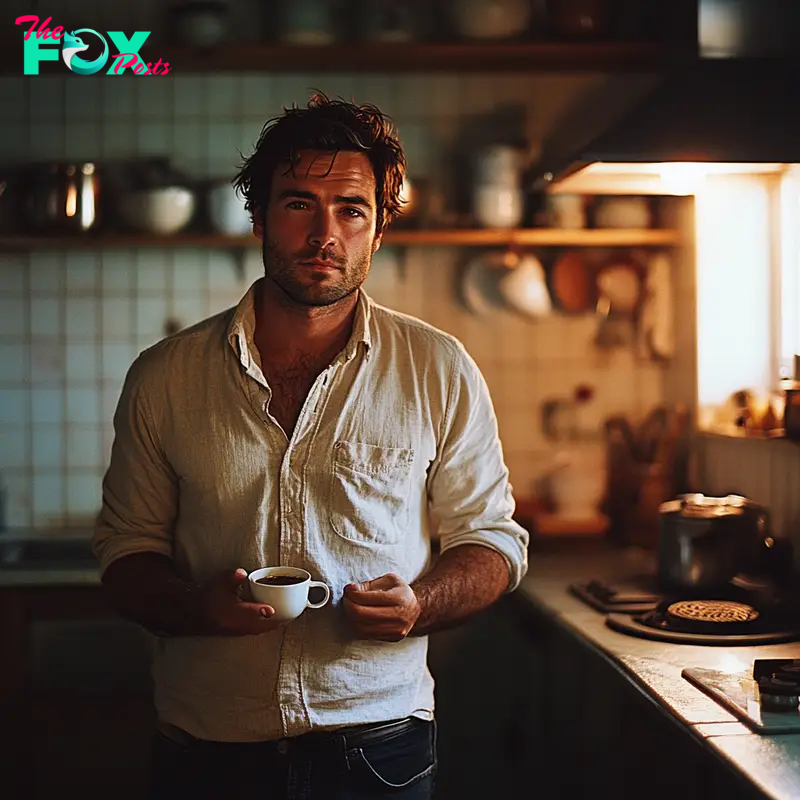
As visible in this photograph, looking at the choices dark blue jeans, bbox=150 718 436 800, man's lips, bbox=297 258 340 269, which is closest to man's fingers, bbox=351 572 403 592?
dark blue jeans, bbox=150 718 436 800

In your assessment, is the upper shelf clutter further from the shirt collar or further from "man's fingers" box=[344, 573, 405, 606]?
"man's fingers" box=[344, 573, 405, 606]

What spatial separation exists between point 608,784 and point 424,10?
2.20m

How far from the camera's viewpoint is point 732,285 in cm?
283

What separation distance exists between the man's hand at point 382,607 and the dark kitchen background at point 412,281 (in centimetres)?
122

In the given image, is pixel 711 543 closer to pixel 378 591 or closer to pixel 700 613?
pixel 700 613

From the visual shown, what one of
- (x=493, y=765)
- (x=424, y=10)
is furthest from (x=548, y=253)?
(x=493, y=765)

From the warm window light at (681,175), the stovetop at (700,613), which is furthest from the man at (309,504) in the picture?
the warm window light at (681,175)

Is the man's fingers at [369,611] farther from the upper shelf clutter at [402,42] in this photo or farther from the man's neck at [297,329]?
the upper shelf clutter at [402,42]

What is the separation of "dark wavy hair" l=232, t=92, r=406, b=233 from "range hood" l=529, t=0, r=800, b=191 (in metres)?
0.50

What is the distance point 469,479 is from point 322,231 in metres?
0.43

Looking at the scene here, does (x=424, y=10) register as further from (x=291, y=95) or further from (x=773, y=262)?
(x=773, y=262)

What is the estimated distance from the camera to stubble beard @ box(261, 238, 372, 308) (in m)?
1.50

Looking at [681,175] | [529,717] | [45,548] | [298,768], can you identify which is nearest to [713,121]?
[681,175]

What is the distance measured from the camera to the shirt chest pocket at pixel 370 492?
1.46 meters
